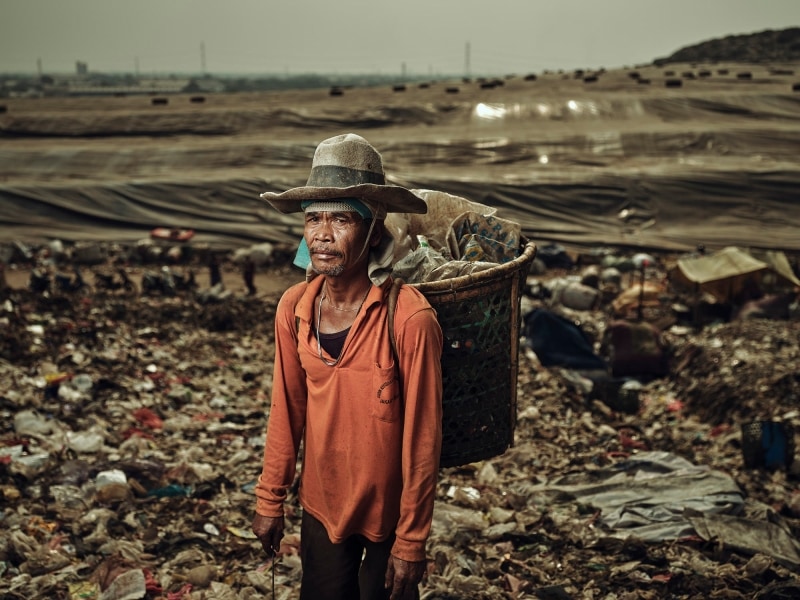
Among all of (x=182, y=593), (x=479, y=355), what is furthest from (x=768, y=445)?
(x=182, y=593)

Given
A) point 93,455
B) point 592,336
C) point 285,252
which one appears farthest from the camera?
point 285,252

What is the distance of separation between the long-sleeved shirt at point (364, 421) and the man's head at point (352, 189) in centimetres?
19

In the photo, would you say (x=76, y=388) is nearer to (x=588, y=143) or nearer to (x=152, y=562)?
(x=152, y=562)

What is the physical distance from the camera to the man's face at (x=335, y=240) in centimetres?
198

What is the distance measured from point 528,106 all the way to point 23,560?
51.0ft

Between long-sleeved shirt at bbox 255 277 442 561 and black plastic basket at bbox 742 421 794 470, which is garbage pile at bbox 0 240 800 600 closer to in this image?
black plastic basket at bbox 742 421 794 470

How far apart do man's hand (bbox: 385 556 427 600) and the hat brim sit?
3.03 feet

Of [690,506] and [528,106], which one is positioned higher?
[528,106]

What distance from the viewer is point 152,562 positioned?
12.2ft

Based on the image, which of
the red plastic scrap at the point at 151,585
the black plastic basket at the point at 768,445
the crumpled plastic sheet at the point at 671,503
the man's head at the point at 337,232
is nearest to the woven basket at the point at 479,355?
the man's head at the point at 337,232

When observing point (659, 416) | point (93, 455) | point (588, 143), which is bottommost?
point (659, 416)

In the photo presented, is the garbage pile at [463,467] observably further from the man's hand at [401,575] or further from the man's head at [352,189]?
the man's head at [352,189]

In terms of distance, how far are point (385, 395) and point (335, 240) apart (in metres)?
0.42

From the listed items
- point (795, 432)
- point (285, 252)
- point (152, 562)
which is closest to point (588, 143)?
point (285, 252)
